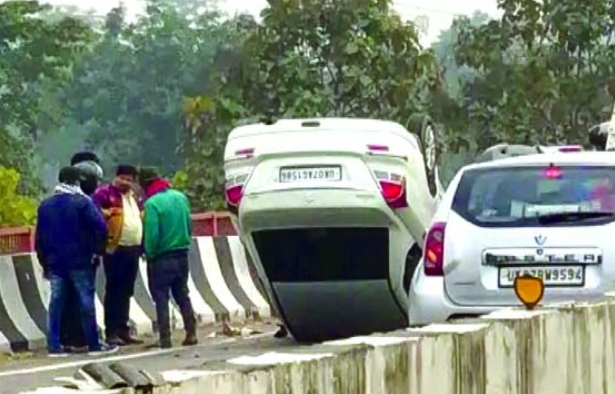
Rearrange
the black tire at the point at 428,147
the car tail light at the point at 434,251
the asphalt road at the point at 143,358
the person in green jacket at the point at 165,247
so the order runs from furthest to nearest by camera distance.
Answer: the person in green jacket at the point at 165,247 → the black tire at the point at 428,147 → the asphalt road at the point at 143,358 → the car tail light at the point at 434,251

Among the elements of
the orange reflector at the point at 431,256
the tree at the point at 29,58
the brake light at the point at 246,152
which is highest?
the tree at the point at 29,58

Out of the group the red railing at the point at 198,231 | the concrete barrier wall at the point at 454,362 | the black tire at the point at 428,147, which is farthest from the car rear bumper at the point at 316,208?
the red railing at the point at 198,231

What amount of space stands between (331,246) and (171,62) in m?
46.3

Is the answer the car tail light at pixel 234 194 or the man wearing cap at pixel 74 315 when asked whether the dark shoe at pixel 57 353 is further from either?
the car tail light at pixel 234 194

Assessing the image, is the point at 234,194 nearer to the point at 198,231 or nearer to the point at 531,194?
the point at 531,194

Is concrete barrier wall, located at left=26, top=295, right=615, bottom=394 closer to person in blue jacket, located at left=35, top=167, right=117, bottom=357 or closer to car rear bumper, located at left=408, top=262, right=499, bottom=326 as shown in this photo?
car rear bumper, located at left=408, top=262, right=499, bottom=326

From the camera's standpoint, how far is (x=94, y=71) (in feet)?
201

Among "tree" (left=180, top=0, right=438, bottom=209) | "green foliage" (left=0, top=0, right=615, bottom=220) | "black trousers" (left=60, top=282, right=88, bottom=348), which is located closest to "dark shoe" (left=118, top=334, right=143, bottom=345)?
"black trousers" (left=60, top=282, right=88, bottom=348)

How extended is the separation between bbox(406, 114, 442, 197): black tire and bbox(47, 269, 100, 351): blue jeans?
2.93 metres

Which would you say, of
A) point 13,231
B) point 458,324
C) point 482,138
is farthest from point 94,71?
point 458,324

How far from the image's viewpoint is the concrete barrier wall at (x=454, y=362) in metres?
5.74

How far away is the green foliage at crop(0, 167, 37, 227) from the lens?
94.8 feet

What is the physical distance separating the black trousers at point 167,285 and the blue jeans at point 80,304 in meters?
0.51

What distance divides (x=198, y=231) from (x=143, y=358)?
7.50 meters
